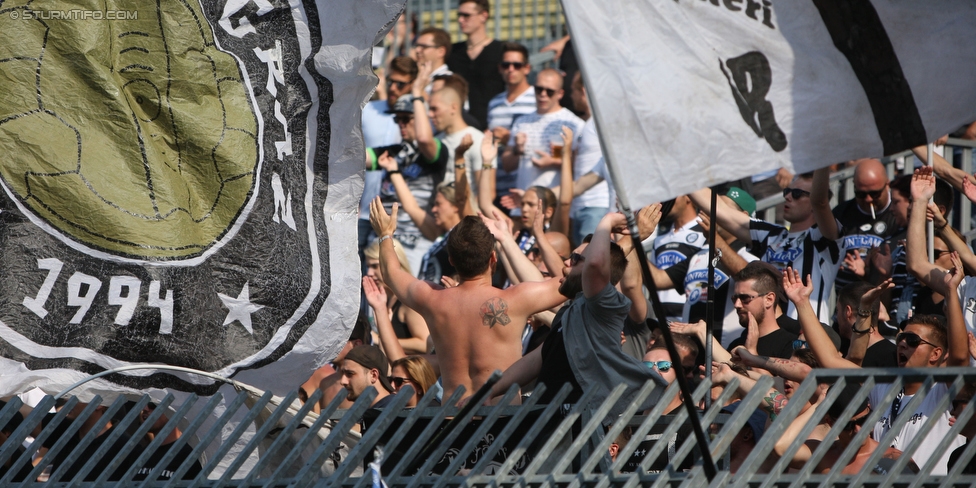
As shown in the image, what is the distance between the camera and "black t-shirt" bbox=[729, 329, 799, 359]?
629 cm

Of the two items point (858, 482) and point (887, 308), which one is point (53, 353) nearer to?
point (858, 482)

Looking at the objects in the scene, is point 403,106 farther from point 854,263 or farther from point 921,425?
point 921,425

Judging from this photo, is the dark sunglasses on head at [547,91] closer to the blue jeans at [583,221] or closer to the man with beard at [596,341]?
the blue jeans at [583,221]

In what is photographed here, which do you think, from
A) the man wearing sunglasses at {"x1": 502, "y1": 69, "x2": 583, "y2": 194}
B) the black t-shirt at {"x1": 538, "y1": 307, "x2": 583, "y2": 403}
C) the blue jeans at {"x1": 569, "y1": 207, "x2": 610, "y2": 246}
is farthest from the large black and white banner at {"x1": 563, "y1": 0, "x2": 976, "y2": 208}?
the man wearing sunglasses at {"x1": 502, "y1": 69, "x2": 583, "y2": 194}

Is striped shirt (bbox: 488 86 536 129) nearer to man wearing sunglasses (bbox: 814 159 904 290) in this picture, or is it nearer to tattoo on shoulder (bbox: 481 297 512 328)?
man wearing sunglasses (bbox: 814 159 904 290)

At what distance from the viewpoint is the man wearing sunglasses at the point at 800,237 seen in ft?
23.3

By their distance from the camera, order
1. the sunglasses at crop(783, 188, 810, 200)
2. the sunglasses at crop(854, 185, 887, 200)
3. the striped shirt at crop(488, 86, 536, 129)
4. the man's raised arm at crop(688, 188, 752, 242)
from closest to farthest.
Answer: the sunglasses at crop(854, 185, 887, 200) < the sunglasses at crop(783, 188, 810, 200) < the man's raised arm at crop(688, 188, 752, 242) < the striped shirt at crop(488, 86, 536, 129)

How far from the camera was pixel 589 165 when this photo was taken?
9.84 metres

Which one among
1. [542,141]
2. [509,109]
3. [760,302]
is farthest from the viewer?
[509,109]

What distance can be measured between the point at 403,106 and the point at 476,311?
4662 mm

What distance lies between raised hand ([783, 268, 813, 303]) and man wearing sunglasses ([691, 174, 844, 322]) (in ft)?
2.41

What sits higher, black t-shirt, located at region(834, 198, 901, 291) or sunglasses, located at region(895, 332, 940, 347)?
black t-shirt, located at region(834, 198, 901, 291)

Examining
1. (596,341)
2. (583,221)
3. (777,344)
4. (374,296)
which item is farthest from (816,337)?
(583,221)

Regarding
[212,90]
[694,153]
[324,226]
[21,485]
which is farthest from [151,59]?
[694,153]
